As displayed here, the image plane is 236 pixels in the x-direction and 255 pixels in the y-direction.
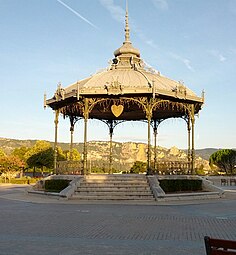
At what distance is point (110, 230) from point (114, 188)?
409 inches

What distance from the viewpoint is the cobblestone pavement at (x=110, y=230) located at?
8297 millimetres

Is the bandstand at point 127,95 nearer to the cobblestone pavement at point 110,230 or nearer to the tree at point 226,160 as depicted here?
the cobblestone pavement at point 110,230

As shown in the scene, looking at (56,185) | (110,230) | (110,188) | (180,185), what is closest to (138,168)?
(180,185)

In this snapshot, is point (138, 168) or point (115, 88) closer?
point (115, 88)

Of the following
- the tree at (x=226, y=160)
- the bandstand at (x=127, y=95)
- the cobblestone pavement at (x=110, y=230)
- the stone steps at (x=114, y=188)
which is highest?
the bandstand at (x=127, y=95)

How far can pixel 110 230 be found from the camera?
1085 cm

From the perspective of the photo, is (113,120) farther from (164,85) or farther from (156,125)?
(164,85)

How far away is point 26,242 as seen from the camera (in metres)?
8.97

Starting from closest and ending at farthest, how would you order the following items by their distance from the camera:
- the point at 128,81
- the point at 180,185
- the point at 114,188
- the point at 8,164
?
the point at 114,188
the point at 180,185
the point at 128,81
the point at 8,164

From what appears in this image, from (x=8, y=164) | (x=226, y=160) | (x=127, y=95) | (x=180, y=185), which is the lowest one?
(x=180, y=185)

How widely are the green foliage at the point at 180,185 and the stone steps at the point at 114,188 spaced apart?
4.27ft

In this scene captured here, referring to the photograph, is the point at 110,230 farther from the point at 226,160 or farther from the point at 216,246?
the point at 226,160

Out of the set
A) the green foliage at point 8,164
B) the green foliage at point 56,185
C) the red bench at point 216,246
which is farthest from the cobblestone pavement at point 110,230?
the green foliage at point 8,164

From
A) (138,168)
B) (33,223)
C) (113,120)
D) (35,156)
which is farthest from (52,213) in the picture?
(35,156)
